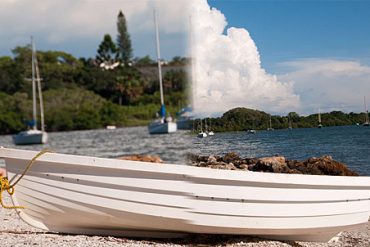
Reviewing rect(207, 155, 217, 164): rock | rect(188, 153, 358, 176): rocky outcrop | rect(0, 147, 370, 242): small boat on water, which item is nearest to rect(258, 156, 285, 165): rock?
rect(188, 153, 358, 176): rocky outcrop

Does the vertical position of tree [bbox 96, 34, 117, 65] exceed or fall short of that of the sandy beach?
it exceeds it

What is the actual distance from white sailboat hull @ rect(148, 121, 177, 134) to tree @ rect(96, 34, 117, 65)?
84.0 feet

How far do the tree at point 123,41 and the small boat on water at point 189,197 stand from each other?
7362 cm

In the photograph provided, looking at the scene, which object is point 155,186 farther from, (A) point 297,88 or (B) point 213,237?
(A) point 297,88

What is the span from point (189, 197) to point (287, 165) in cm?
86

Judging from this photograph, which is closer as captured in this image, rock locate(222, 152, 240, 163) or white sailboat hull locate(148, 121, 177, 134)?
rock locate(222, 152, 240, 163)

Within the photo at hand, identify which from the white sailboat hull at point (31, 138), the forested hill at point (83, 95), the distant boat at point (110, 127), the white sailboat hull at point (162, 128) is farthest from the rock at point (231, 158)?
the distant boat at point (110, 127)

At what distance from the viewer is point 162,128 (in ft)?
176

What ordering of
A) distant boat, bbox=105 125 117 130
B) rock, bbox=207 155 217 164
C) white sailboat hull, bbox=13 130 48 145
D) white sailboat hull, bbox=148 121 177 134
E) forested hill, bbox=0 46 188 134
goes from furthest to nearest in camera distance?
distant boat, bbox=105 125 117 130
forested hill, bbox=0 46 188 134
white sailboat hull, bbox=13 130 48 145
white sailboat hull, bbox=148 121 177 134
rock, bbox=207 155 217 164

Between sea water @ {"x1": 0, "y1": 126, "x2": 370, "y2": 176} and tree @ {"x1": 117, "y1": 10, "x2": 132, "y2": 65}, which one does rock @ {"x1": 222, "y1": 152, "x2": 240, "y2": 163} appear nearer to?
sea water @ {"x1": 0, "y1": 126, "x2": 370, "y2": 176}

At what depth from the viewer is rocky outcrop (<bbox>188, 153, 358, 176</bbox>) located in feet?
16.4

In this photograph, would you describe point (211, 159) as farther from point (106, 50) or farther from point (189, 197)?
→ point (106, 50)

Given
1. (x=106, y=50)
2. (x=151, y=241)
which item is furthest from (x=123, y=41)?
(x=151, y=241)

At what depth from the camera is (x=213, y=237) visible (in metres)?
5.40
